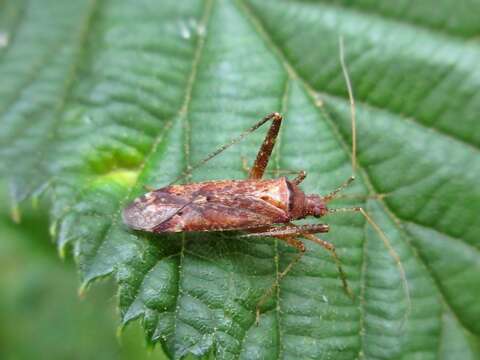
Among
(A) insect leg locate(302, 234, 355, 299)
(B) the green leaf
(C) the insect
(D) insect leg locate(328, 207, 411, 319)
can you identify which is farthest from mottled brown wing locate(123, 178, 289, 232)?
(D) insect leg locate(328, 207, 411, 319)

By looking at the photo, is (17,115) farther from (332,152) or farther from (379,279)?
(379,279)

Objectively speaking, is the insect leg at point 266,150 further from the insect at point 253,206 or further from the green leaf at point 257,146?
the green leaf at point 257,146

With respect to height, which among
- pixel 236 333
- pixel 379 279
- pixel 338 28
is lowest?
pixel 236 333

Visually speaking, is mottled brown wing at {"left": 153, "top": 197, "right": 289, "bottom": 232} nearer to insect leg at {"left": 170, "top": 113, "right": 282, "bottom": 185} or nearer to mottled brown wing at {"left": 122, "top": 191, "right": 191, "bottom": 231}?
mottled brown wing at {"left": 122, "top": 191, "right": 191, "bottom": 231}

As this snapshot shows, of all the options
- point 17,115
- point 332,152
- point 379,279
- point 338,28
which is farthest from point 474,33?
point 17,115

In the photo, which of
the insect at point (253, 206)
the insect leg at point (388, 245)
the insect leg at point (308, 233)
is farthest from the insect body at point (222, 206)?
the insect leg at point (388, 245)

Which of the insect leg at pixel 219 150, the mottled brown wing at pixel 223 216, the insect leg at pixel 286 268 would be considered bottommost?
the insect leg at pixel 286 268

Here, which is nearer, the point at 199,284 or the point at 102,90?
the point at 199,284

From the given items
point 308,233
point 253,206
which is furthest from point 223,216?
point 308,233
